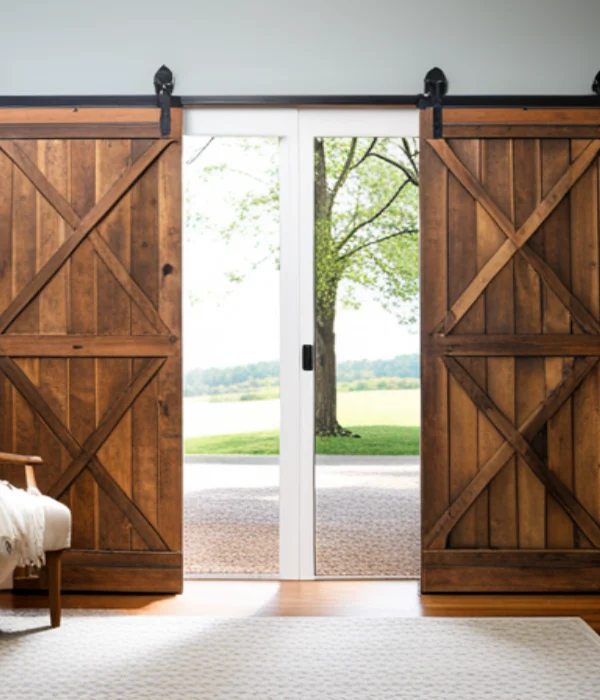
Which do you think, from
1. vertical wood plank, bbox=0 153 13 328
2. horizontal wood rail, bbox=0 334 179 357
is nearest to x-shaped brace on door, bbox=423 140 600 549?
horizontal wood rail, bbox=0 334 179 357

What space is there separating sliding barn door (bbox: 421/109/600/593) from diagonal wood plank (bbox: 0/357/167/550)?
1306 mm

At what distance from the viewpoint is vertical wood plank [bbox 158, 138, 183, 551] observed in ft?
12.7

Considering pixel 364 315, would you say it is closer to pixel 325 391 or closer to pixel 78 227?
pixel 325 391

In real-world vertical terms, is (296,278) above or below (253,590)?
above

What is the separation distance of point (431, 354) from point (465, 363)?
17 cm

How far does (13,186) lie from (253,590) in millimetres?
2219

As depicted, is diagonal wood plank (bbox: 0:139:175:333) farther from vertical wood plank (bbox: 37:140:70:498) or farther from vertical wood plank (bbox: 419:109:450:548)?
vertical wood plank (bbox: 419:109:450:548)

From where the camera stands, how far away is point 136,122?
3912 mm

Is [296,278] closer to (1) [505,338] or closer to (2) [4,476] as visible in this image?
(1) [505,338]

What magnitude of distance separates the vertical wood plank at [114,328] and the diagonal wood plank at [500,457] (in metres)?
1.46

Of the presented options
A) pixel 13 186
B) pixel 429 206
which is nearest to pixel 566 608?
pixel 429 206

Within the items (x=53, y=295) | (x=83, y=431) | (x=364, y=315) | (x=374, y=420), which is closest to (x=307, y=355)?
(x=364, y=315)

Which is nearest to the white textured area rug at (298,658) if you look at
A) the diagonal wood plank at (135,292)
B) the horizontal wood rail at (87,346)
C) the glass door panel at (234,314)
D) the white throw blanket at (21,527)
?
the white throw blanket at (21,527)

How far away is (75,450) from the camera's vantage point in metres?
3.91
